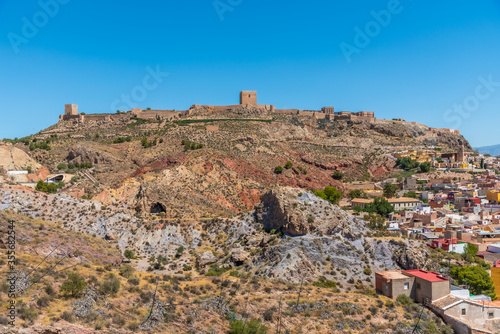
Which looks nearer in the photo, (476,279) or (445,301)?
(445,301)

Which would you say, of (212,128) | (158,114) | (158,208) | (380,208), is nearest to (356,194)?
(380,208)

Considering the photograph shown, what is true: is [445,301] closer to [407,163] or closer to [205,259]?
[205,259]

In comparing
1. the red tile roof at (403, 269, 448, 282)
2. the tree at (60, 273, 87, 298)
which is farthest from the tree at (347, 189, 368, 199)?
the tree at (60, 273, 87, 298)

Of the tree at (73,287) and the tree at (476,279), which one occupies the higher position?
the tree at (73,287)

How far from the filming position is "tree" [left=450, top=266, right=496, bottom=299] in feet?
76.0

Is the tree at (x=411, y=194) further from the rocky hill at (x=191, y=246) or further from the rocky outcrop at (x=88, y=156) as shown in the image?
the rocky outcrop at (x=88, y=156)

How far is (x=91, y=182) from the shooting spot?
3878cm

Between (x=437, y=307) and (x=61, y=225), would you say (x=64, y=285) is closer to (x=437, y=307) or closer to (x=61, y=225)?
(x=61, y=225)

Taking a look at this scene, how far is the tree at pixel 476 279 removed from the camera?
2316 centimetres

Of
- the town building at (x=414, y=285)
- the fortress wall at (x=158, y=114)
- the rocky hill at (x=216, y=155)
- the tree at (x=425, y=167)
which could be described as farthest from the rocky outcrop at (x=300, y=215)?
the fortress wall at (x=158, y=114)

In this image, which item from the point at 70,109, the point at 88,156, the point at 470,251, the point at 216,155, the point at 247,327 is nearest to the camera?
the point at 247,327

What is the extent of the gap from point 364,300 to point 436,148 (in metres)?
71.3

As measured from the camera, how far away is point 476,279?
23203 millimetres

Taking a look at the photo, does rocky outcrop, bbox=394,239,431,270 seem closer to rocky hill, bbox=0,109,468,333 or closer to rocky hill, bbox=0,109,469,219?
rocky hill, bbox=0,109,468,333
